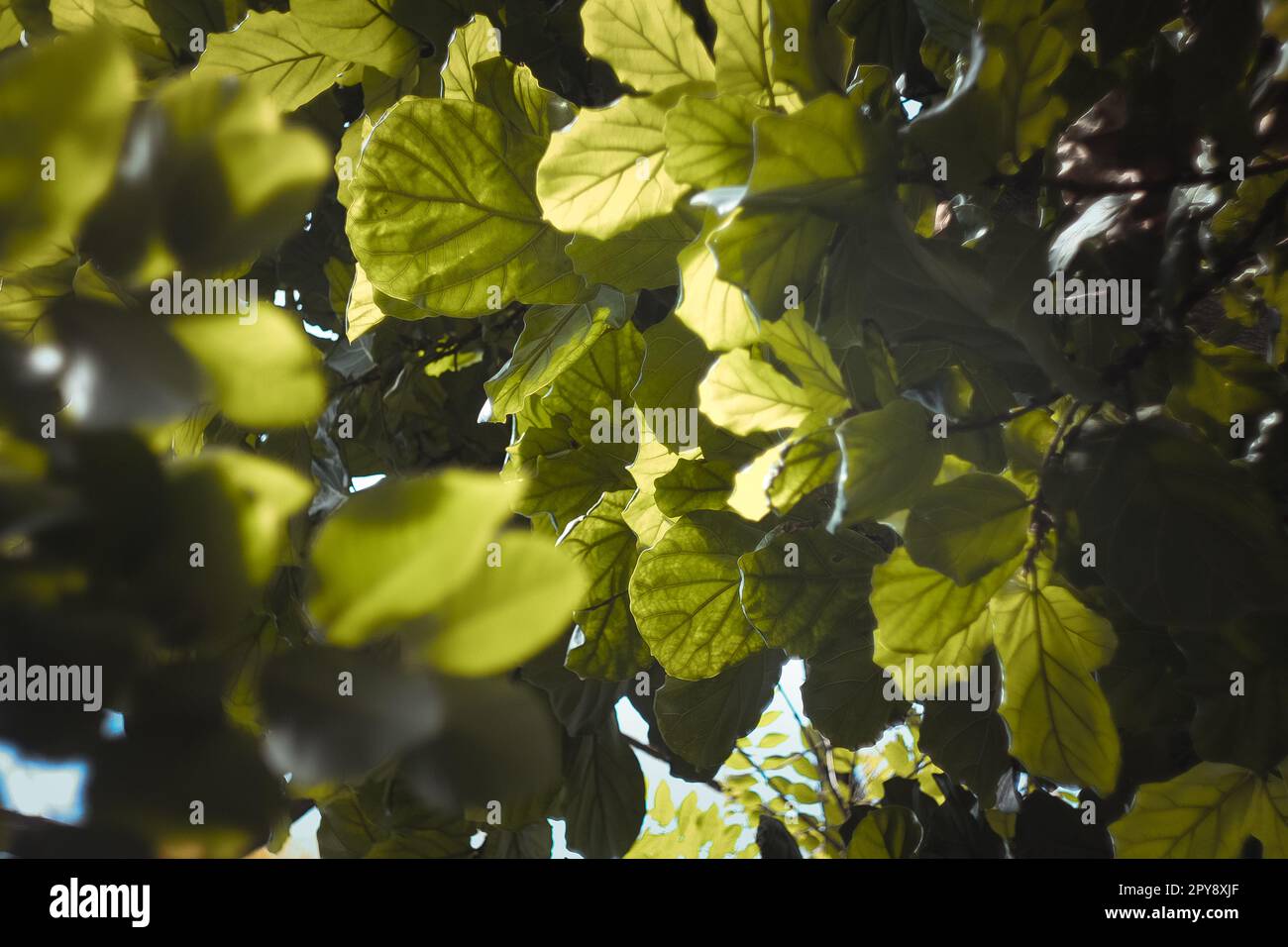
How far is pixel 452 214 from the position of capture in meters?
0.50

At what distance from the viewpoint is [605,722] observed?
30.0 inches

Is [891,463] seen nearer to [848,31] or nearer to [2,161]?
[2,161]

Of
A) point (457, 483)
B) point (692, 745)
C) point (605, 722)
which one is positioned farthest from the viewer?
Answer: point (605, 722)

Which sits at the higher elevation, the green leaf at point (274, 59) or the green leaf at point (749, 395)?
the green leaf at point (274, 59)

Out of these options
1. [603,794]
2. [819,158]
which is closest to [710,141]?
[819,158]

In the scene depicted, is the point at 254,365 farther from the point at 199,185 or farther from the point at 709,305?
the point at 709,305

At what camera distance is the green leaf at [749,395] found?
0.38 m

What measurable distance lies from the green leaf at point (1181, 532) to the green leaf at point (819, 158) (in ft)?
0.49

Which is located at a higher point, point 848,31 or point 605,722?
point 848,31

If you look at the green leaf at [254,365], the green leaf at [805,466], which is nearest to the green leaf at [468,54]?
the green leaf at [805,466]

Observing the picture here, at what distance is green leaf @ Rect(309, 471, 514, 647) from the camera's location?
0.47 feet

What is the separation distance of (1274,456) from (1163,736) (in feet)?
0.95

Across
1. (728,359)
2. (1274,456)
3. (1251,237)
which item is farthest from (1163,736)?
(728,359)

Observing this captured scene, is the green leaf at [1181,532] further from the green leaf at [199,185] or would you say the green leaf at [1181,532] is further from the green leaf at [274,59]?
the green leaf at [274,59]
